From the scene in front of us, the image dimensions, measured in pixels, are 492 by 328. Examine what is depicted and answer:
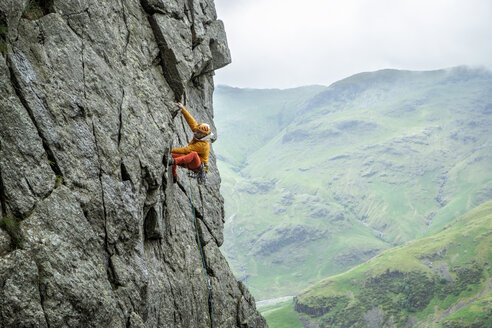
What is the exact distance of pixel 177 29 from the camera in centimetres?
2658

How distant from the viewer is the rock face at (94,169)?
1500cm

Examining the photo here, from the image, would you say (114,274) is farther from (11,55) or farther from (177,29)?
(177,29)

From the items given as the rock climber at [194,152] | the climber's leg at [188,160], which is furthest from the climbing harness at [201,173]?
the climber's leg at [188,160]

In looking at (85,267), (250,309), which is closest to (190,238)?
(250,309)

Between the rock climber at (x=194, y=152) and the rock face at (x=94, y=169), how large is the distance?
114 centimetres

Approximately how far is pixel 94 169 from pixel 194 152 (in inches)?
316

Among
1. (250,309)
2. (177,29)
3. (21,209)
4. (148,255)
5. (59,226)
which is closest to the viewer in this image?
(21,209)

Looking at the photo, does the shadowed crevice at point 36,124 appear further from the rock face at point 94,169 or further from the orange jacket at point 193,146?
the orange jacket at point 193,146

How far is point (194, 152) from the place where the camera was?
25.3 m

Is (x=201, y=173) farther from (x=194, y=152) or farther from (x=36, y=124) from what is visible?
(x=36, y=124)

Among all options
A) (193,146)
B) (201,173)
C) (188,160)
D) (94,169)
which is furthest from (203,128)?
(94,169)

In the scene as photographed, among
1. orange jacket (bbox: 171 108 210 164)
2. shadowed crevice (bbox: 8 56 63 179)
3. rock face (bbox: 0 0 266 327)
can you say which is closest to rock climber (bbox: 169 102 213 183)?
orange jacket (bbox: 171 108 210 164)

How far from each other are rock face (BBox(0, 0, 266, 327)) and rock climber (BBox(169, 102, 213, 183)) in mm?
1142

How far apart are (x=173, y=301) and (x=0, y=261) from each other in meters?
10.6
